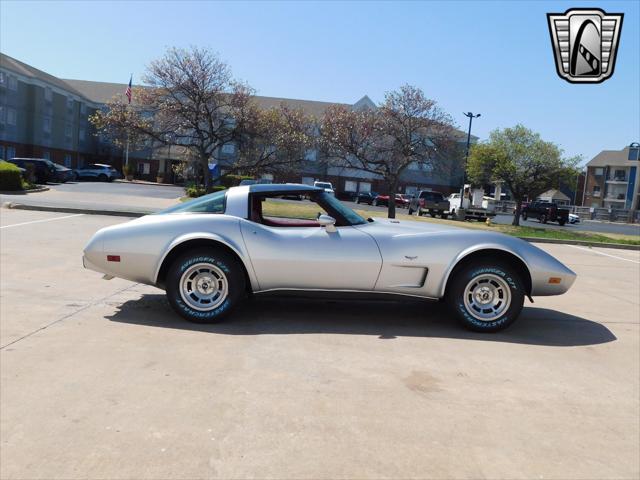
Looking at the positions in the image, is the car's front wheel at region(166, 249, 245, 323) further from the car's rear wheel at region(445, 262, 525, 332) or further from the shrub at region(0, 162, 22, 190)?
the shrub at region(0, 162, 22, 190)

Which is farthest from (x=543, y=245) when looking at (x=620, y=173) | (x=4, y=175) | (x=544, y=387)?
(x=620, y=173)

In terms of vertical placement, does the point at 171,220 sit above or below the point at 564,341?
above

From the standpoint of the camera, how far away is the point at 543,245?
18.2m

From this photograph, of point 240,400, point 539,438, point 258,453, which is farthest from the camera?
point 240,400

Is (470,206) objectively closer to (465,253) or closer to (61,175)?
(61,175)

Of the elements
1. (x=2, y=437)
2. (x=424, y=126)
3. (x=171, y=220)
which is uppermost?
(x=424, y=126)

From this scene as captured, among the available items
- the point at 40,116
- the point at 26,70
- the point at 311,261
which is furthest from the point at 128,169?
the point at 311,261

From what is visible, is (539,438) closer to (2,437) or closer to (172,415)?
(172,415)

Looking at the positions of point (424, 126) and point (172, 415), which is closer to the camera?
point (172, 415)

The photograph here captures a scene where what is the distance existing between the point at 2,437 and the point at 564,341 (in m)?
4.79

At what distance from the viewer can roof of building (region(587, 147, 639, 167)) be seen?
283 feet

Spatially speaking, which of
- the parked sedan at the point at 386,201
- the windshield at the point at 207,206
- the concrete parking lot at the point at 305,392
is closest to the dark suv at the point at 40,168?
the parked sedan at the point at 386,201

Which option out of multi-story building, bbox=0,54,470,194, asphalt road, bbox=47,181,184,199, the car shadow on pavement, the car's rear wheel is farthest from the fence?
the car's rear wheel

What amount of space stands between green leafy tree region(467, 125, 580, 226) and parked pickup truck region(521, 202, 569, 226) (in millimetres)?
13774
